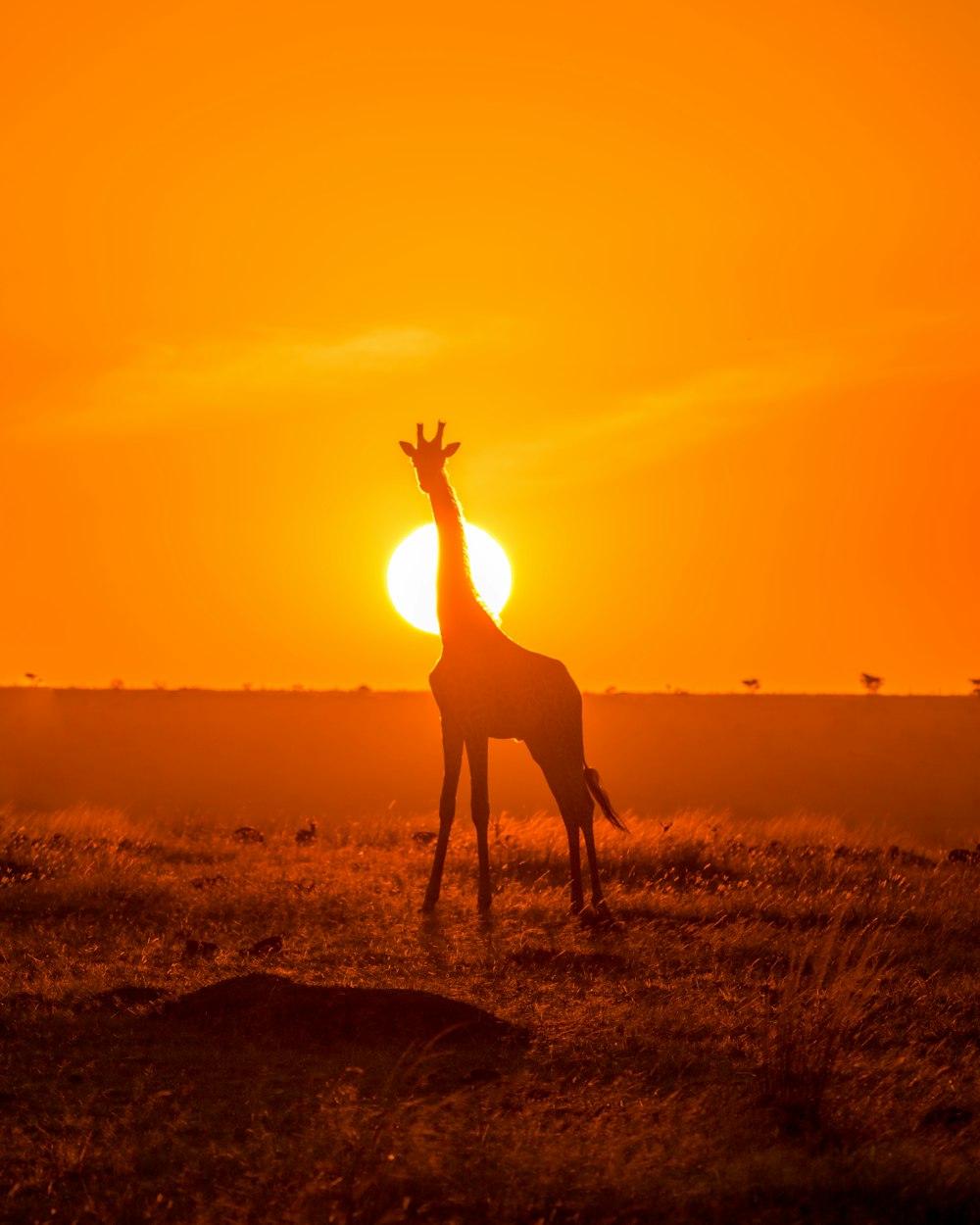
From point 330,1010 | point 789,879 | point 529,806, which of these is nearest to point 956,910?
point 789,879

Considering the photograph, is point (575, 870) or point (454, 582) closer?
point (575, 870)

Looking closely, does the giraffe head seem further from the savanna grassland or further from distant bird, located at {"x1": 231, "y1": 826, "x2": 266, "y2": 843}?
distant bird, located at {"x1": 231, "y1": 826, "x2": 266, "y2": 843}

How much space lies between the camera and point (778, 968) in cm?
1021

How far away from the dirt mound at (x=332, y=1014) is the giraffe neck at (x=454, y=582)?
4525 mm

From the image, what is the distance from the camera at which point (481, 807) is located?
12.2m

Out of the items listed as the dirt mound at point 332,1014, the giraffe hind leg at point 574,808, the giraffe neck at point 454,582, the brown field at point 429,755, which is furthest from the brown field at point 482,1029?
the brown field at point 429,755

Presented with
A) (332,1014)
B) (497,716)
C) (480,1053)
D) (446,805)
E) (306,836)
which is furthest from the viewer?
(306,836)

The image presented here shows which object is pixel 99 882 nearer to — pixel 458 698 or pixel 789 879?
pixel 458 698

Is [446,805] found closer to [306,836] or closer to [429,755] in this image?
[306,836]

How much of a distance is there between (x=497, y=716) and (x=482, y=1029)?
431cm

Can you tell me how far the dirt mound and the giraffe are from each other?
11.6ft

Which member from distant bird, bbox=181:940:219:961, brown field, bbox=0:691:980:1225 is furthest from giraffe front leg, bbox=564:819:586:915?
distant bird, bbox=181:940:219:961

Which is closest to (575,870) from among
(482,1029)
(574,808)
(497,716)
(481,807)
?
(574,808)

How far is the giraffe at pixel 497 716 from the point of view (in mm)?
12141
